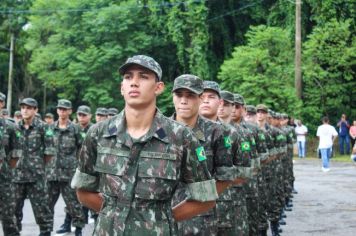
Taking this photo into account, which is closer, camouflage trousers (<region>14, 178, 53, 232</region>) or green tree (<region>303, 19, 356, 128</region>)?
camouflage trousers (<region>14, 178, 53, 232</region>)

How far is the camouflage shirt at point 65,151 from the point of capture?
11.2 metres

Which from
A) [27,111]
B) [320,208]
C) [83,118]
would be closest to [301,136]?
[320,208]

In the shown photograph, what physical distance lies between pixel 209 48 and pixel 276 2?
431 centimetres

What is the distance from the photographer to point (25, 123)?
1030cm

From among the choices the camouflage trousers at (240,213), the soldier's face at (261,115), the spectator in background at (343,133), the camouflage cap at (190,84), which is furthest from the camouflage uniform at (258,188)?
the spectator in background at (343,133)

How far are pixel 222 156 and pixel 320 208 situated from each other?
8983 mm

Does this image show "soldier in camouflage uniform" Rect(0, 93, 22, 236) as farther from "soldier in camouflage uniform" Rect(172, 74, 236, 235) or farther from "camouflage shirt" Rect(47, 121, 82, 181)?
"soldier in camouflage uniform" Rect(172, 74, 236, 235)

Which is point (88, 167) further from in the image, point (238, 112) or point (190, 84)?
point (238, 112)

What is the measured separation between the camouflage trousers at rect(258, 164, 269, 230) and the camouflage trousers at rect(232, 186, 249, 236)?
2.83 m

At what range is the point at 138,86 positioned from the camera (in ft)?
13.3

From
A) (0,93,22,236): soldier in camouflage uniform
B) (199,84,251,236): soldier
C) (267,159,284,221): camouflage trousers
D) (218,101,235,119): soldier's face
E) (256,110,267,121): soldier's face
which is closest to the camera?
(199,84,251,236): soldier

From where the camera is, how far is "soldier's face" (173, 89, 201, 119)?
617cm

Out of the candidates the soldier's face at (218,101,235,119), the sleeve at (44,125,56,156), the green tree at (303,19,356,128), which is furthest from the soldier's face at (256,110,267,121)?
the green tree at (303,19,356,128)

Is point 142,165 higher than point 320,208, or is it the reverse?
point 142,165
